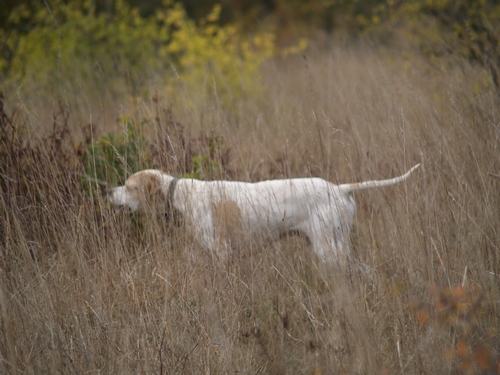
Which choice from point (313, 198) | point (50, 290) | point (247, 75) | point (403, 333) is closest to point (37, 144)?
point (50, 290)

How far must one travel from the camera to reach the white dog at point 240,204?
268cm

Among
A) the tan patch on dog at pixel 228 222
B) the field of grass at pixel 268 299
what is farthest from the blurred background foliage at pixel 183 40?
the field of grass at pixel 268 299

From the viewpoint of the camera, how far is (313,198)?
2.91 meters

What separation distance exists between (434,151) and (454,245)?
0.76 meters

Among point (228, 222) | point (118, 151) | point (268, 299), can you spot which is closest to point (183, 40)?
point (118, 151)

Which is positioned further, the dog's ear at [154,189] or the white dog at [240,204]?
the dog's ear at [154,189]

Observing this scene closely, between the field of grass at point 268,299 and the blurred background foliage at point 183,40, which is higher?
the blurred background foliage at point 183,40

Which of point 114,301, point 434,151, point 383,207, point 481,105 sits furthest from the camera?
point 481,105

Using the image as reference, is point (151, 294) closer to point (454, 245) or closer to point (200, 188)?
point (200, 188)

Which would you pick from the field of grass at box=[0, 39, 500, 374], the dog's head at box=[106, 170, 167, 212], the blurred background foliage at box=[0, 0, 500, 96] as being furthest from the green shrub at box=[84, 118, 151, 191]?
the blurred background foliage at box=[0, 0, 500, 96]

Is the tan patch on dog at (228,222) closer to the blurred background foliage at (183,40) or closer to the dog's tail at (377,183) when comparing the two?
the dog's tail at (377,183)

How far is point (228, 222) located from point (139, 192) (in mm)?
656

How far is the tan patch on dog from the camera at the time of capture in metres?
2.60

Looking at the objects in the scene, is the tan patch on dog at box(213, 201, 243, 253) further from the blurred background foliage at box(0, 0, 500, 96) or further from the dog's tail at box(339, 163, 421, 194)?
the blurred background foliage at box(0, 0, 500, 96)
